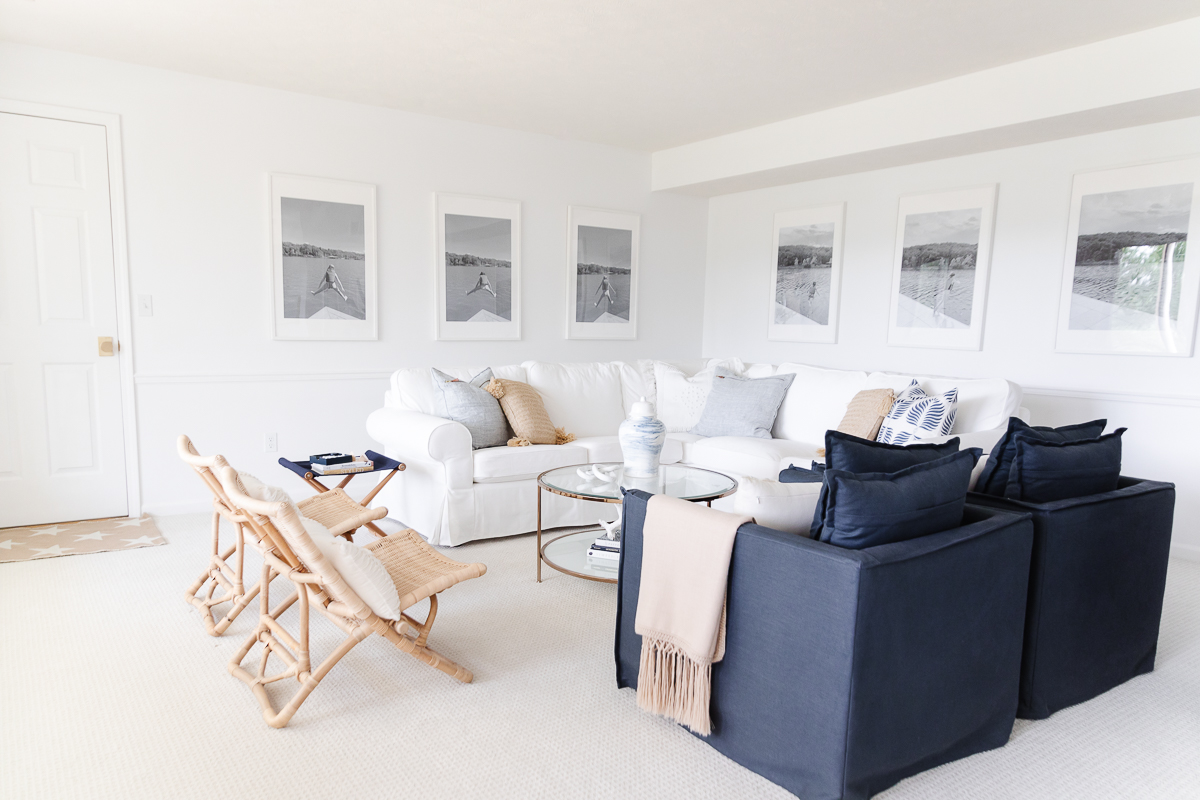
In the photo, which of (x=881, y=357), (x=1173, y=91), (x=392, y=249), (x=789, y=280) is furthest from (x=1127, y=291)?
(x=392, y=249)

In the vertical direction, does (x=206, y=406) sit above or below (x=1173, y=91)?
below

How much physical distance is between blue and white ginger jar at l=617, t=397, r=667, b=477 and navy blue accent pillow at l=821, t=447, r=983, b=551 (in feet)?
4.77

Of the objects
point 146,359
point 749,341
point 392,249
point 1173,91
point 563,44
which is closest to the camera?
point 1173,91

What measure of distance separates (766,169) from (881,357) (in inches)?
61.4

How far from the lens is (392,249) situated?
5105 mm

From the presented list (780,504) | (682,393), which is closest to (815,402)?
(682,393)

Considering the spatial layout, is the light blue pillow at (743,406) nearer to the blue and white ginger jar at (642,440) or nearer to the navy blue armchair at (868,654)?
the blue and white ginger jar at (642,440)

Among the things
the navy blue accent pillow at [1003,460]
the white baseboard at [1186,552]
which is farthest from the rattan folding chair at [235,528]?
the white baseboard at [1186,552]

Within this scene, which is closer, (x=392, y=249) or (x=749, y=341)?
(x=392, y=249)

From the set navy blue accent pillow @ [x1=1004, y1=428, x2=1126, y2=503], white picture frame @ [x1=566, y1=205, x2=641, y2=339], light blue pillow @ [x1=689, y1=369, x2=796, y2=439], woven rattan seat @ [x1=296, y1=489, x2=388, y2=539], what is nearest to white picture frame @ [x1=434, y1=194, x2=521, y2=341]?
white picture frame @ [x1=566, y1=205, x2=641, y2=339]

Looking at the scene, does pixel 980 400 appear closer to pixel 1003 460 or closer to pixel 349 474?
pixel 1003 460

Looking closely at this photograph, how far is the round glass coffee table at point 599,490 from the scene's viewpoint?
10.2ft

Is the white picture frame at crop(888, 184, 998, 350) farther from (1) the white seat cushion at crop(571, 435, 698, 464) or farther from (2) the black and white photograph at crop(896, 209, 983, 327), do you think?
(1) the white seat cushion at crop(571, 435, 698, 464)

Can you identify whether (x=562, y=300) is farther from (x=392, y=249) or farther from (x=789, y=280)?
(x=789, y=280)
